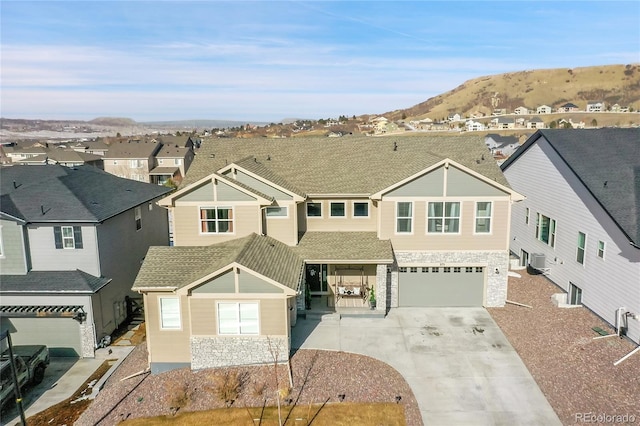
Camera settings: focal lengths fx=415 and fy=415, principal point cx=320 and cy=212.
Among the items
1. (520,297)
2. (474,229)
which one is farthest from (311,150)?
(520,297)

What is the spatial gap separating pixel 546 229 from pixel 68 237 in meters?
25.2

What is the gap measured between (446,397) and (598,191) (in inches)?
476

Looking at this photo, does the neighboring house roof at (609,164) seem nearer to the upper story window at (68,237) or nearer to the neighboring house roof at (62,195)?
the neighboring house roof at (62,195)

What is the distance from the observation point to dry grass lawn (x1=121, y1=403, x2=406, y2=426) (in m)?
12.9

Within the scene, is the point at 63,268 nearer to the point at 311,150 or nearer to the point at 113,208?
the point at 113,208

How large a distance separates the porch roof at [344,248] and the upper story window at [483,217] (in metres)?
4.47

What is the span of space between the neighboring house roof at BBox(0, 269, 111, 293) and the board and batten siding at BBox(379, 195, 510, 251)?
13531 mm

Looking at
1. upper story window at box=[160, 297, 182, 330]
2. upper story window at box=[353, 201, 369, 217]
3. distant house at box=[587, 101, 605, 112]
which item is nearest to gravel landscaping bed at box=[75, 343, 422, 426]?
upper story window at box=[160, 297, 182, 330]

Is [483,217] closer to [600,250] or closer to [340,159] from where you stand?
[600,250]

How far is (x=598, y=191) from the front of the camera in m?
18.9

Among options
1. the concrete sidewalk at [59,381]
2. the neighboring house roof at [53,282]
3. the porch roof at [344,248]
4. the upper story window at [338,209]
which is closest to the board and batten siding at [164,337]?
the concrete sidewalk at [59,381]

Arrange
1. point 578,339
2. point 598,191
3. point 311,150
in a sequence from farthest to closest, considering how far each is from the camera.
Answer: point 311,150 < point 598,191 < point 578,339

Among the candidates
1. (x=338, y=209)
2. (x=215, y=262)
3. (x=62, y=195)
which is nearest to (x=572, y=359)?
(x=338, y=209)

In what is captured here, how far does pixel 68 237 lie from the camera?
1886 cm
